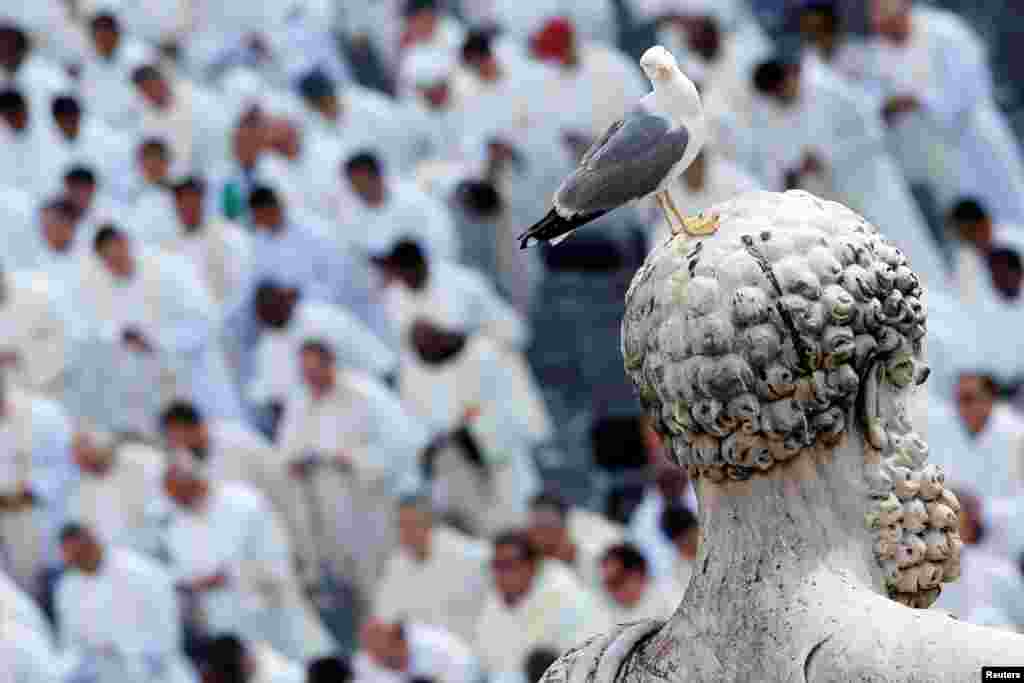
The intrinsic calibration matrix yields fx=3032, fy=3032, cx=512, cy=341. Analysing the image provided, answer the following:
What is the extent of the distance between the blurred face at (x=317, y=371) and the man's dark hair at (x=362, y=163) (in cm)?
212

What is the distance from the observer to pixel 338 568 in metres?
17.1

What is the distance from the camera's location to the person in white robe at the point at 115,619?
15711 millimetres

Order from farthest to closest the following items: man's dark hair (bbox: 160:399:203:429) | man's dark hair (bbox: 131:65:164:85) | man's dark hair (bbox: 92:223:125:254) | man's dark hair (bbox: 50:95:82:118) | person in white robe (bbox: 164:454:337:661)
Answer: man's dark hair (bbox: 131:65:164:85)
man's dark hair (bbox: 50:95:82:118)
man's dark hair (bbox: 92:223:125:254)
man's dark hair (bbox: 160:399:203:429)
person in white robe (bbox: 164:454:337:661)

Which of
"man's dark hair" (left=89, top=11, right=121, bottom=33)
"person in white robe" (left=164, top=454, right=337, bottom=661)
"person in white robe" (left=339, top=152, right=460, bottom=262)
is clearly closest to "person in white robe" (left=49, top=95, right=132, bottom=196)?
"man's dark hair" (left=89, top=11, right=121, bottom=33)

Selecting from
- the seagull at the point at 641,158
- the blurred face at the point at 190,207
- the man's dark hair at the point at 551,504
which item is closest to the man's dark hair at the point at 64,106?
the blurred face at the point at 190,207

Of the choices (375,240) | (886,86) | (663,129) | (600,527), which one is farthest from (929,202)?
(663,129)

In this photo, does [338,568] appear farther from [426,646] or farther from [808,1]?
[808,1]

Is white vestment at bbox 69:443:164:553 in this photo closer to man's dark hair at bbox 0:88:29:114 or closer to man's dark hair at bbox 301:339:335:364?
man's dark hair at bbox 301:339:335:364

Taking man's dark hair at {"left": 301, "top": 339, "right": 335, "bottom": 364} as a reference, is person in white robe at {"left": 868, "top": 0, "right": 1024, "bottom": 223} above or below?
above

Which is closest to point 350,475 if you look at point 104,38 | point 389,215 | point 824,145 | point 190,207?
point 389,215

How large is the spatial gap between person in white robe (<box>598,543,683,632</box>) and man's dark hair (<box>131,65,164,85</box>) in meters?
7.28

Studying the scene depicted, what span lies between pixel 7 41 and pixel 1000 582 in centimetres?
952

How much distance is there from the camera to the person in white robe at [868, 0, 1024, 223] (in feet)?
64.3

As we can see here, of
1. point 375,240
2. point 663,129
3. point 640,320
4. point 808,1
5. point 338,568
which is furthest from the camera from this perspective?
point 808,1
